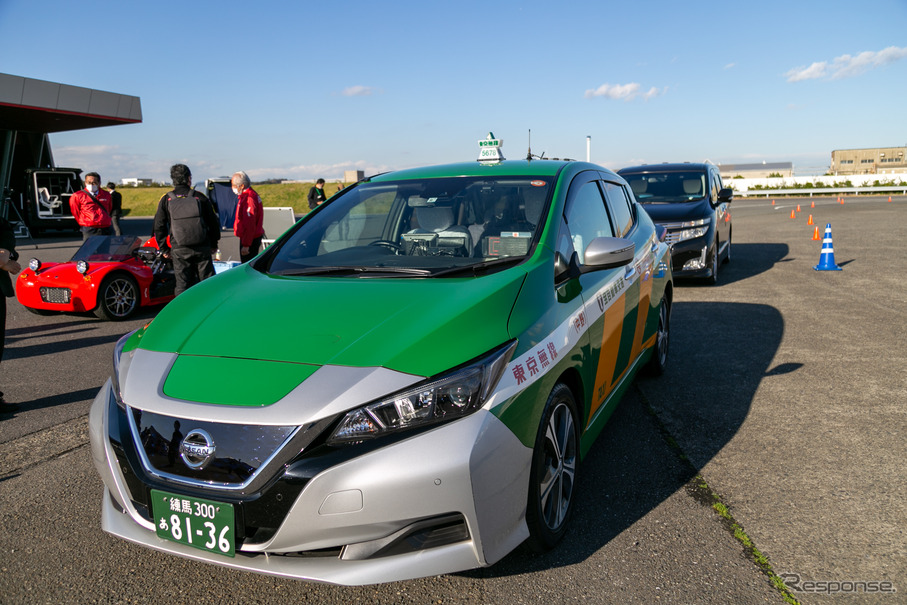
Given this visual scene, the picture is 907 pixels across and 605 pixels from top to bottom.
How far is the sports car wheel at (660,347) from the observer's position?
5.35m

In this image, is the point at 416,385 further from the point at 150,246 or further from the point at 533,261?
the point at 150,246

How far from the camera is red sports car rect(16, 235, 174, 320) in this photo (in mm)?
8562

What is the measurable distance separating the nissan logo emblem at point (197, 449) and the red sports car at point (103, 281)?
7154 millimetres

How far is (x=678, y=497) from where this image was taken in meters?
3.45

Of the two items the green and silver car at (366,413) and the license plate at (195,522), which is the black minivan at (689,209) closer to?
the green and silver car at (366,413)

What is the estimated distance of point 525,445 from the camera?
100 inches

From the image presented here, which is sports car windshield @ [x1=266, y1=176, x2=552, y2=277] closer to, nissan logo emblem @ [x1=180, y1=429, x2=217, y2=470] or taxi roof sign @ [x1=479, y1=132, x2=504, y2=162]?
taxi roof sign @ [x1=479, y1=132, x2=504, y2=162]

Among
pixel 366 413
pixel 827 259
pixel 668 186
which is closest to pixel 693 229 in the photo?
pixel 668 186

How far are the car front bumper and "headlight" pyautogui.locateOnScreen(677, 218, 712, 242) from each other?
333 inches

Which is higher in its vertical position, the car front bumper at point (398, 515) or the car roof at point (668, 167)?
the car roof at point (668, 167)

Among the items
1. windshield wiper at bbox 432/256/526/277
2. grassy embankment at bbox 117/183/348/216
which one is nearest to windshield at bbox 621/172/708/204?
windshield wiper at bbox 432/256/526/277

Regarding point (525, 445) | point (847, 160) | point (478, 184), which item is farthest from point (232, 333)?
point (847, 160)

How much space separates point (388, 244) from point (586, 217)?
1207 mm

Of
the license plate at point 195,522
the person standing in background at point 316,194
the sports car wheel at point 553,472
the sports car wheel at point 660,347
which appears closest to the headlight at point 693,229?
the sports car wheel at point 660,347
